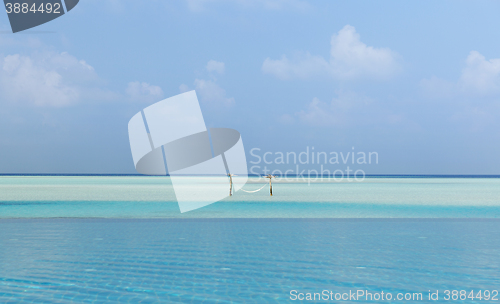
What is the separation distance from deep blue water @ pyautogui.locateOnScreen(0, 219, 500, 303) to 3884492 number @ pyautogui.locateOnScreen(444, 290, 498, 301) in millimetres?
139

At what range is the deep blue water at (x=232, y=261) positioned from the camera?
7.24m

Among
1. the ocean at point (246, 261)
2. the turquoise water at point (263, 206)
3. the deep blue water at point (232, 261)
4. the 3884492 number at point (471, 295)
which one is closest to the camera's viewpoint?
the 3884492 number at point (471, 295)

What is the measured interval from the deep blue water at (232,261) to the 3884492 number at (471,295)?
0.14m

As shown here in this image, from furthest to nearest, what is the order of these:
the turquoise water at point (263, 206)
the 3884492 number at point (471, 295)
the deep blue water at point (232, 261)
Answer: the turquoise water at point (263, 206) < the deep blue water at point (232, 261) < the 3884492 number at point (471, 295)

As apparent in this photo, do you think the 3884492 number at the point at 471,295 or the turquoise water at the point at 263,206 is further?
the turquoise water at the point at 263,206

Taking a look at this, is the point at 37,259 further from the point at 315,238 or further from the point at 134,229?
the point at 315,238

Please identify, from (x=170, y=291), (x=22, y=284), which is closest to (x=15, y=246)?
(x=22, y=284)

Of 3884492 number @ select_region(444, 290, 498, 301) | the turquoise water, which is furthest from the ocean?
the turquoise water

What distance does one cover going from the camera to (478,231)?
1384cm

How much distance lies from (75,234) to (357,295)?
8.80 metres

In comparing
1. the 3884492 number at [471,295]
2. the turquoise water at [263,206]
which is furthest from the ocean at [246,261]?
the turquoise water at [263,206]

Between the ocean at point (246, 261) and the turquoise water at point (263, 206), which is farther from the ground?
the ocean at point (246, 261)

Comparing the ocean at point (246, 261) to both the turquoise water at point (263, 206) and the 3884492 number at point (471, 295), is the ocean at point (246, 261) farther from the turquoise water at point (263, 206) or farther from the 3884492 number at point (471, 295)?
the turquoise water at point (263, 206)

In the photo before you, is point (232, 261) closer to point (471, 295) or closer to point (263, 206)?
point (471, 295)
